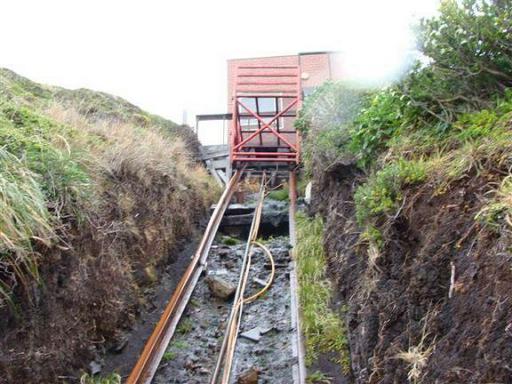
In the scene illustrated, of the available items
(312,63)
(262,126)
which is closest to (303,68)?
(312,63)

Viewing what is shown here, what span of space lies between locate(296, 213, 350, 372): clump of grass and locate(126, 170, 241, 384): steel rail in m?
1.52

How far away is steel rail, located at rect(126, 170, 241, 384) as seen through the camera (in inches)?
190

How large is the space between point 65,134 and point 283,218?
4.46 m

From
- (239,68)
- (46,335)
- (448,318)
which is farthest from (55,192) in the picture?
(239,68)

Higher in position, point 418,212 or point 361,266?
point 418,212

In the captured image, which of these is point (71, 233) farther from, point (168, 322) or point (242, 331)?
point (242, 331)

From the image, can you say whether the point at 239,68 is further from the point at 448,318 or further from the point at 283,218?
the point at 448,318

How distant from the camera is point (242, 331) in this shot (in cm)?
578

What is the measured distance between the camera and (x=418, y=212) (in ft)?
10.0

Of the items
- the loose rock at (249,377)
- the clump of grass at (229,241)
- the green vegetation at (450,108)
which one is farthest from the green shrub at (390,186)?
the clump of grass at (229,241)

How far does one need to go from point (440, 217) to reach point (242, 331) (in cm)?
358

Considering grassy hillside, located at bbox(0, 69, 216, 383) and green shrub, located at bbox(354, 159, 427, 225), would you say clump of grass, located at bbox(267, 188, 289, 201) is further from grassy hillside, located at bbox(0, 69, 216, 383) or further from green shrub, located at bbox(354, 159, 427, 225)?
green shrub, located at bbox(354, 159, 427, 225)

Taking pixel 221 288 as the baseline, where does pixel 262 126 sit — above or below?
above

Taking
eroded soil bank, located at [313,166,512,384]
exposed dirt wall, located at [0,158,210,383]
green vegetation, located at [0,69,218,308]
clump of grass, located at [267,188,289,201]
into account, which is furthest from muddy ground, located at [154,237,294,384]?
clump of grass, located at [267,188,289,201]
